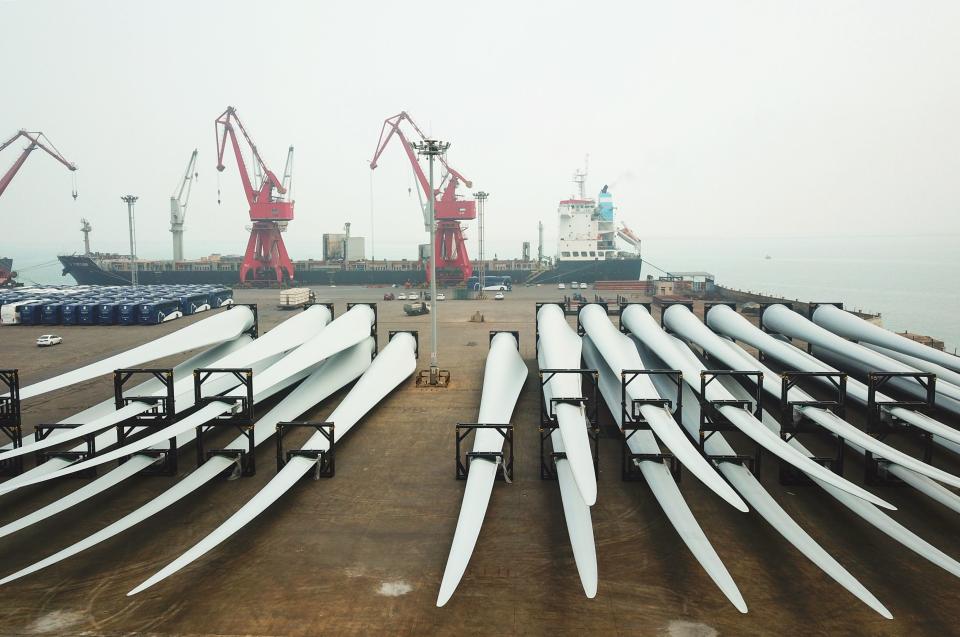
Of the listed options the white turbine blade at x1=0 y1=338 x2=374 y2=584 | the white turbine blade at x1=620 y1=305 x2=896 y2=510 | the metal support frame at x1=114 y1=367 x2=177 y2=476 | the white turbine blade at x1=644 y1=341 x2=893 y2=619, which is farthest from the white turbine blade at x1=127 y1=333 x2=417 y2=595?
the white turbine blade at x1=644 y1=341 x2=893 y2=619

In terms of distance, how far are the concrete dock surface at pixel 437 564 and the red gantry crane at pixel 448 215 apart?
7380 cm

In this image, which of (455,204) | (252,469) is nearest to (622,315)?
(252,469)

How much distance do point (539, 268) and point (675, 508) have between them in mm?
96298

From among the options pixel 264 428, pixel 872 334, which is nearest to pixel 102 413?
pixel 264 428

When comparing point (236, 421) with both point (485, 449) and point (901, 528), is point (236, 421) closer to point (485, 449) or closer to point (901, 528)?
point (485, 449)

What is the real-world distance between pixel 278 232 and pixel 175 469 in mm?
84297

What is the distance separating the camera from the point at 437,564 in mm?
11562

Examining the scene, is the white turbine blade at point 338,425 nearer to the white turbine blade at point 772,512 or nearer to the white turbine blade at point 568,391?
the white turbine blade at point 568,391

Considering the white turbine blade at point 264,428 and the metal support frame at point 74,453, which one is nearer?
the white turbine blade at point 264,428

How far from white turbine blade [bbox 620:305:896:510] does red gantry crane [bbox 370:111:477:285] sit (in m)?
64.9

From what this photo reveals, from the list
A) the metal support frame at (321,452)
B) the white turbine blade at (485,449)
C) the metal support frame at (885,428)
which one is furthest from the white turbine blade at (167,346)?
the metal support frame at (885,428)

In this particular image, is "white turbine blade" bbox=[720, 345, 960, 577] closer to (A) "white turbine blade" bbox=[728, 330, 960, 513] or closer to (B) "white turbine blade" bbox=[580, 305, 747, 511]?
(A) "white turbine blade" bbox=[728, 330, 960, 513]

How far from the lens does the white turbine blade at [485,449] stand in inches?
393

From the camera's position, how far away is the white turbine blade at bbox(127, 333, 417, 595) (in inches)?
406
